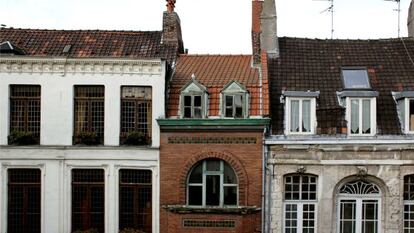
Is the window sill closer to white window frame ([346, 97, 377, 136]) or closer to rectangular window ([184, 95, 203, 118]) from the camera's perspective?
rectangular window ([184, 95, 203, 118])

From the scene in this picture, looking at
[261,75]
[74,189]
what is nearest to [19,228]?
[74,189]

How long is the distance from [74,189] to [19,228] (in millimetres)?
2739

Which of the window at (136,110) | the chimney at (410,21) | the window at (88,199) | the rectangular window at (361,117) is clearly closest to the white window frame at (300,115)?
the rectangular window at (361,117)

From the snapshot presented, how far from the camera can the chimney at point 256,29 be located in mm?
26016

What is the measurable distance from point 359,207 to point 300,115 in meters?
4.33

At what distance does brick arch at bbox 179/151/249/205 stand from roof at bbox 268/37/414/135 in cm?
204

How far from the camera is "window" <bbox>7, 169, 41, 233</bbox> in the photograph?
2327 cm

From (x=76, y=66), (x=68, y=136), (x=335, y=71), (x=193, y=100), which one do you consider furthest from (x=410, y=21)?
(x=68, y=136)

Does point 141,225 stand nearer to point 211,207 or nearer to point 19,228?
point 211,207

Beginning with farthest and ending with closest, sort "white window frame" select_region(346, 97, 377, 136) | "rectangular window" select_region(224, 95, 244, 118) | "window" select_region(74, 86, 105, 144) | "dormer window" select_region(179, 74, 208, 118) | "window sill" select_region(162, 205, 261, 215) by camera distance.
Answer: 1. "window" select_region(74, 86, 105, 144)
2. "dormer window" select_region(179, 74, 208, 118)
3. "rectangular window" select_region(224, 95, 244, 118)
4. "white window frame" select_region(346, 97, 377, 136)
5. "window sill" select_region(162, 205, 261, 215)

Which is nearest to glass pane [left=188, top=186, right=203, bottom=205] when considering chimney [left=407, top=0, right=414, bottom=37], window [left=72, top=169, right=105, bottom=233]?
window [left=72, top=169, right=105, bottom=233]

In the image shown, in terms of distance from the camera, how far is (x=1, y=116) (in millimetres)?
23344

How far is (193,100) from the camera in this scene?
915 inches

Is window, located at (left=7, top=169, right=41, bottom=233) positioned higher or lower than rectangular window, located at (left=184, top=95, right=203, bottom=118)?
lower
